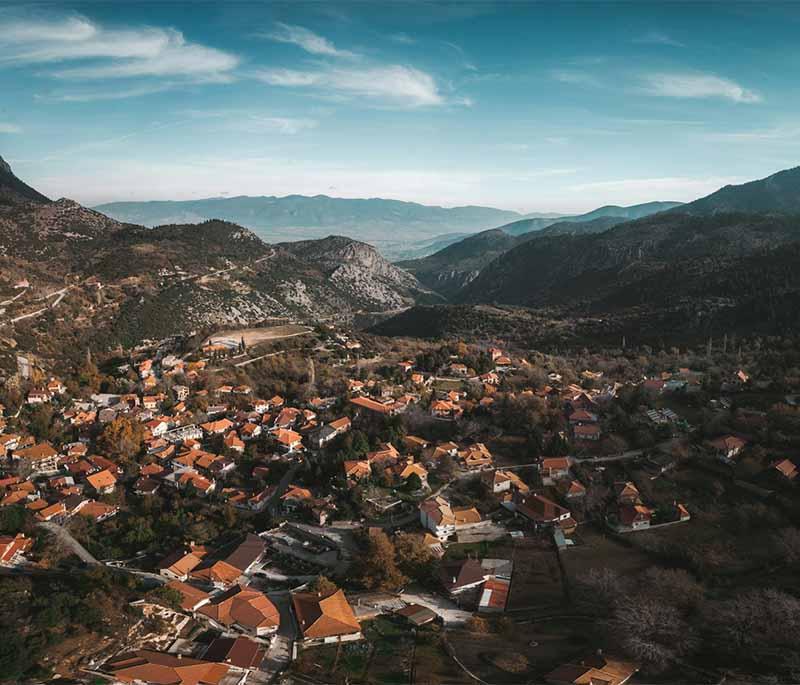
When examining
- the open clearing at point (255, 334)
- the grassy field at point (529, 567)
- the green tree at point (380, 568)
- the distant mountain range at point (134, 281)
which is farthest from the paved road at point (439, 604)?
the distant mountain range at point (134, 281)

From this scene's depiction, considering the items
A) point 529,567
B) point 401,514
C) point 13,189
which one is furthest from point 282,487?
point 13,189

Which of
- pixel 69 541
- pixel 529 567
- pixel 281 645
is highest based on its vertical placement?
pixel 529 567

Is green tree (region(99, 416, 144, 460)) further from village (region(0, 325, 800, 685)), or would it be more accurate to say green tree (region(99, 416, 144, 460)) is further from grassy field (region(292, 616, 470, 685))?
grassy field (region(292, 616, 470, 685))

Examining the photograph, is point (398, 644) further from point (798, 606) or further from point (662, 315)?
point (662, 315)

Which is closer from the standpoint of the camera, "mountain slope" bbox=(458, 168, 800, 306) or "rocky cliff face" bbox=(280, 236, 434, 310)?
"mountain slope" bbox=(458, 168, 800, 306)

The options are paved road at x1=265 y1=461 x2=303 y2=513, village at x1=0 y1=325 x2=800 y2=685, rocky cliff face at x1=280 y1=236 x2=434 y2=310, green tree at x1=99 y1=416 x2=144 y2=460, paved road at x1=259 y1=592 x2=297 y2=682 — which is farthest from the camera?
rocky cliff face at x1=280 y1=236 x2=434 y2=310

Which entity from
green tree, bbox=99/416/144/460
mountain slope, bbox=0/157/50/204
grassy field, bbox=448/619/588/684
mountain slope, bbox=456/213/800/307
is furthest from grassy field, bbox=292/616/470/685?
mountain slope, bbox=0/157/50/204

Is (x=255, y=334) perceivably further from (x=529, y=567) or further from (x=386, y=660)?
(x=386, y=660)
